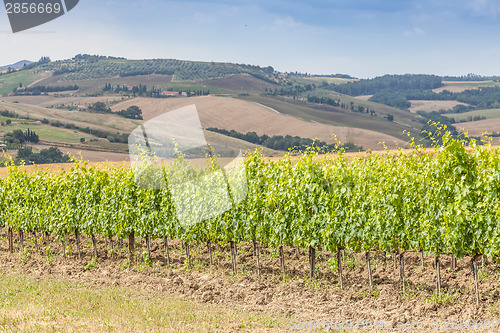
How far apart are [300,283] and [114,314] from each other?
15.2 ft

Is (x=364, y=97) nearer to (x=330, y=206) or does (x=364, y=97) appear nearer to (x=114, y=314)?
(x=330, y=206)

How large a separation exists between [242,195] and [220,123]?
313 feet

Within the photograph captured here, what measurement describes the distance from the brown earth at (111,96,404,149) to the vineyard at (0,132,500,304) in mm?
79166

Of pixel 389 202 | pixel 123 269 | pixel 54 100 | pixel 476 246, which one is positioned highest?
pixel 54 100

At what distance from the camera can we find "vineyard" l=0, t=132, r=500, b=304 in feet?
32.6

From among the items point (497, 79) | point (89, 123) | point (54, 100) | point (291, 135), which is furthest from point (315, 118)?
point (497, 79)

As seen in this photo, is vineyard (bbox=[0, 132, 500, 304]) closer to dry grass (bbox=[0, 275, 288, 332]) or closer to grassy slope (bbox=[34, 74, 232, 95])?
dry grass (bbox=[0, 275, 288, 332])

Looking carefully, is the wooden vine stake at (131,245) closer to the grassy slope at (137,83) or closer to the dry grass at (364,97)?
the grassy slope at (137,83)

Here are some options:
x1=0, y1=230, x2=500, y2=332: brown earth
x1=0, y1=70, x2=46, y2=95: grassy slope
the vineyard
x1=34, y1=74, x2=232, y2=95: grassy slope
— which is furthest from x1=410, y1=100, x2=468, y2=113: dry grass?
the vineyard

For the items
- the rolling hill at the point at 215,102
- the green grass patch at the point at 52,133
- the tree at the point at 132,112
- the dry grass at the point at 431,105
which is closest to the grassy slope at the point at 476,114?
the rolling hill at the point at 215,102

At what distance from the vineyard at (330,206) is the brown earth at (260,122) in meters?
79.2

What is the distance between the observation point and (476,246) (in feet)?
33.0

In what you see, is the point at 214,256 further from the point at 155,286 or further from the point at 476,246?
the point at 476,246

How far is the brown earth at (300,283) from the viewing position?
1016cm
